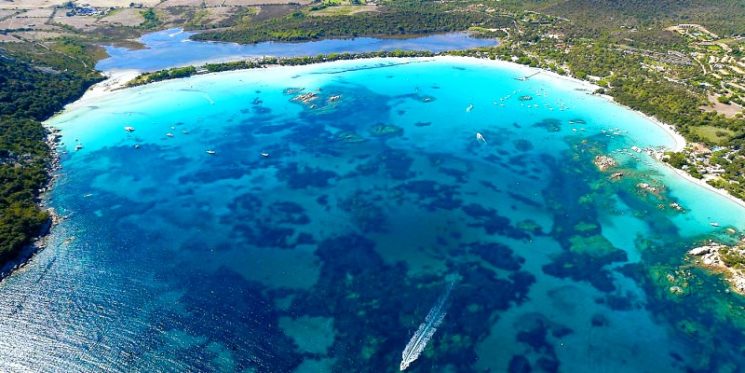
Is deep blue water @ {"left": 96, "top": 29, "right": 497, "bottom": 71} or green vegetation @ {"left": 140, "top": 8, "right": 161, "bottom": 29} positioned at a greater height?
green vegetation @ {"left": 140, "top": 8, "right": 161, "bottom": 29}

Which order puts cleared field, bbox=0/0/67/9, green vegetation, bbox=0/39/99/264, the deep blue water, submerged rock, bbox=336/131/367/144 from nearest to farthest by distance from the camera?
1. green vegetation, bbox=0/39/99/264
2. submerged rock, bbox=336/131/367/144
3. the deep blue water
4. cleared field, bbox=0/0/67/9

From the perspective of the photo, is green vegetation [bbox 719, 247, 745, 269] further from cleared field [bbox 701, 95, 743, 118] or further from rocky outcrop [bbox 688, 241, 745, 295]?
cleared field [bbox 701, 95, 743, 118]

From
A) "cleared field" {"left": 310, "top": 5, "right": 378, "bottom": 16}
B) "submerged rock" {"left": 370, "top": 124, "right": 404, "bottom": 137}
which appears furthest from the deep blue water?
"submerged rock" {"left": 370, "top": 124, "right": 404, "bottom": 137}

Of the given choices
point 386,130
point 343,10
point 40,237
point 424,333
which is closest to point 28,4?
point 343,10

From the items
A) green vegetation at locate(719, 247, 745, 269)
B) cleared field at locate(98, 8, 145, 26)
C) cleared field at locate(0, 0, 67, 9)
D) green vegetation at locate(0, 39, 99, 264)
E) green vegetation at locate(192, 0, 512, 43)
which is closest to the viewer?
green vegetation at locate(719, 247, 745, 269)

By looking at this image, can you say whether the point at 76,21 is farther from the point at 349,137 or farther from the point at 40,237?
the point at 349,137

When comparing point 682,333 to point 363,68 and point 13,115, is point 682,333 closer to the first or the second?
point 363,68
